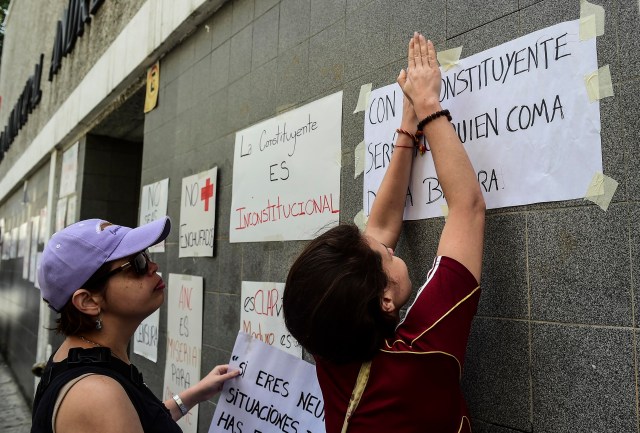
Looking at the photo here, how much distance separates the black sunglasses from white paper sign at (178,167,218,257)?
1.47 m

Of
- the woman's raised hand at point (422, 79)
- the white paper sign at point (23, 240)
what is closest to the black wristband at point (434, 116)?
the woman's raised hand at point (422, 79)

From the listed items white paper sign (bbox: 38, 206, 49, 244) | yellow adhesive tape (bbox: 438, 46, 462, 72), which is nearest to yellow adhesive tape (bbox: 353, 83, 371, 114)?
yellow adhesive tape (bbox: 438, 46, 462, 72)

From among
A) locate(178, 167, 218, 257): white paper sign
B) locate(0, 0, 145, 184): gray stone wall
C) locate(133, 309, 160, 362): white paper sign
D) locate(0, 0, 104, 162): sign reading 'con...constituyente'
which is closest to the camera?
locate(178, 167, 218, 257): white paper sign

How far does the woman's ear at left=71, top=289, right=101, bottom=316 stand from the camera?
5.43ft

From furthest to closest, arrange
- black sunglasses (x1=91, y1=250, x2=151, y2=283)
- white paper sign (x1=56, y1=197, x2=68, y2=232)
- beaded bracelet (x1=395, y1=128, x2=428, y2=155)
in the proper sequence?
1. white paper sign (x1=56, y1=197, x2=68, y2=232)
2. beaded bracelet (x1=395, y1=128, x2=428, y2=155)
3. black sunglasses (x1=91, y1=250, x2=151, y2=283)

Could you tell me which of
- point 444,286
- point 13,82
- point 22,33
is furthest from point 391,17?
point 13,82

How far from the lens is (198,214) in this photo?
3.46m

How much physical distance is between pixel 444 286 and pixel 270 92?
1958 millimetres

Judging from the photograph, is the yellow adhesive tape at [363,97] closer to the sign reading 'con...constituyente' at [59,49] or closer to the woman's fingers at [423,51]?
the woman's fingers at [423,51]

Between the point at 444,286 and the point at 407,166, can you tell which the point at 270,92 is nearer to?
the point at 407,166

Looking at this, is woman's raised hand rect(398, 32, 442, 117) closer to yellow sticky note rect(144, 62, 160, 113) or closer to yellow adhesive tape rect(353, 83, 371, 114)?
yellow adhesive tape rect(353, 83, 371, 114)

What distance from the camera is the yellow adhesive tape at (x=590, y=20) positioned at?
144cm

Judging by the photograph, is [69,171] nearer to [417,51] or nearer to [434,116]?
[417,51]

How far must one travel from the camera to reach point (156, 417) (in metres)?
1.58
